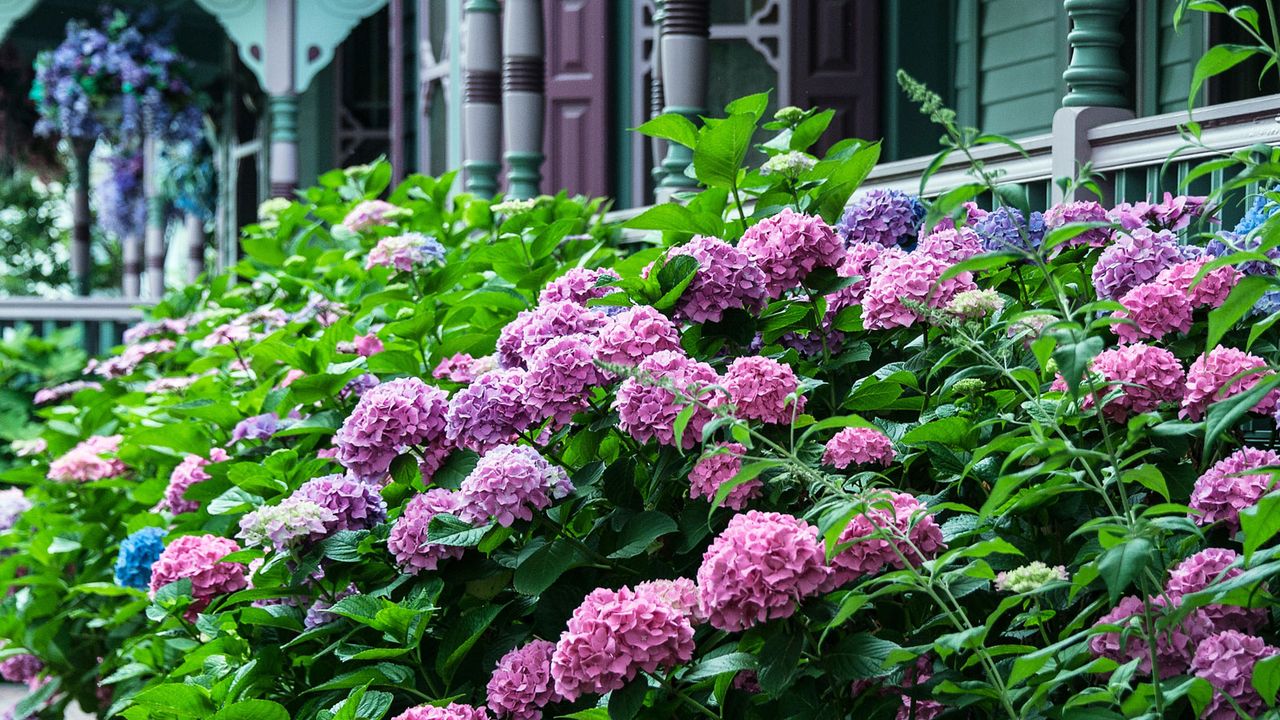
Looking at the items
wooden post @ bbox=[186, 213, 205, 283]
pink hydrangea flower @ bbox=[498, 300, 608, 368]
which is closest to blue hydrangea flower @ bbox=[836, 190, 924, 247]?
pink hydrangea flower @ bbox=[498, 300, 608, 368]

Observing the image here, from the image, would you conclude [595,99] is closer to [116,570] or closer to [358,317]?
[358,317]

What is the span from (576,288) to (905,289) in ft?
2.25

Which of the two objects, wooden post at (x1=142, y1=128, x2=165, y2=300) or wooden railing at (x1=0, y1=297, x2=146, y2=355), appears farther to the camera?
wooden post at (x1=142, y1=128, x2=165, y2=300)

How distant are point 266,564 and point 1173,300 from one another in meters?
1.58

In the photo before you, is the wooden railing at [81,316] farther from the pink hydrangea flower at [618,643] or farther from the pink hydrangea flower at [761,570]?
the pink hydrangea flower at [761,570]

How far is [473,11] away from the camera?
6094 millimetres

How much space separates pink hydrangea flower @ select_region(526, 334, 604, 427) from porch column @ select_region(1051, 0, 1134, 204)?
1602mm

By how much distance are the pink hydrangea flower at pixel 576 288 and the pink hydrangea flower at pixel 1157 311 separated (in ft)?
3.07

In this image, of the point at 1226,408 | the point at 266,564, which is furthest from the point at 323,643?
the point at 1226,408

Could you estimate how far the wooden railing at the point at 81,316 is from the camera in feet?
26.1

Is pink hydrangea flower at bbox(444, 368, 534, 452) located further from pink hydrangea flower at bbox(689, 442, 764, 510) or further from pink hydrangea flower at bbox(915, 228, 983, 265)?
pink hydrangea flower at bbox(915, 228, 983, 265)

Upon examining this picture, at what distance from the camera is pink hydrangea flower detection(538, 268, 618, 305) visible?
278 cm

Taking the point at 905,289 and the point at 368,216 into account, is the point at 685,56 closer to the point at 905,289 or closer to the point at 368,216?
the point at 368,216

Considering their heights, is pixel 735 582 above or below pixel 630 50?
below
